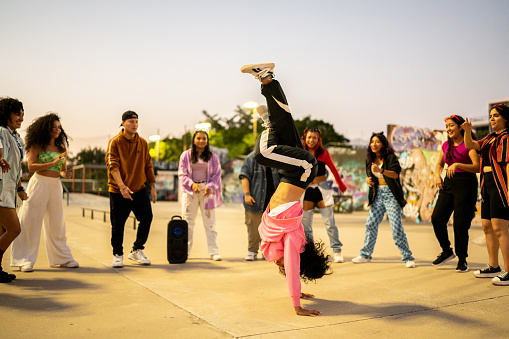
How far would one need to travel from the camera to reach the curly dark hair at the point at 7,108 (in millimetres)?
4742

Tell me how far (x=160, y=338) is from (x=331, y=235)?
13.2ft

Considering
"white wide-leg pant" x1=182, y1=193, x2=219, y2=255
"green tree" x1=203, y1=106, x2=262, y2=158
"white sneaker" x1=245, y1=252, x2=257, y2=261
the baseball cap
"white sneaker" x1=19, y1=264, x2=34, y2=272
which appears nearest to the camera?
"white sneaker" x1=19, y1=264, x2=34, y2=272

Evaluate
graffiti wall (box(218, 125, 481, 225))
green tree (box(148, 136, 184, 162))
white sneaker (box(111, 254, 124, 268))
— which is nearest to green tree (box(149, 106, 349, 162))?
green tree (box(148, 136, 184, 162))

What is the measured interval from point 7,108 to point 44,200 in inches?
46.2

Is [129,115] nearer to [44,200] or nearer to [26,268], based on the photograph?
[44,200]

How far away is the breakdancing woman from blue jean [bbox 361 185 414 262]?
266cm

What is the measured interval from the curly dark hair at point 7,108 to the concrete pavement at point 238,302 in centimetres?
175

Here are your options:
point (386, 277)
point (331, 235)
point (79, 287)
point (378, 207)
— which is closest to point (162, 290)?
point (79, 287)

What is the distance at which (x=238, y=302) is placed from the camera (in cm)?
387

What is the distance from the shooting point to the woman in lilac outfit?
649 cm

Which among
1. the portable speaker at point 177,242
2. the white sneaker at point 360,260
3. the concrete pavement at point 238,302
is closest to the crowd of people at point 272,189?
the white sneaker at point 360,260

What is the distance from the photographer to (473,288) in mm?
4504

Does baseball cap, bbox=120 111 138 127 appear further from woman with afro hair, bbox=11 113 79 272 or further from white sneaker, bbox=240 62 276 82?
white sneaker, bbox=240 62 276 82

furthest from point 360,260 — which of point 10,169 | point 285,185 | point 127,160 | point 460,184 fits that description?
point 10,169
